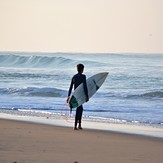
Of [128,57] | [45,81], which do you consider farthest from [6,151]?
[128,57]

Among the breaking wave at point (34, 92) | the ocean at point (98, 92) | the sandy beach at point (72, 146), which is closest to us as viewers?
the sandy beach at point (72, 146)

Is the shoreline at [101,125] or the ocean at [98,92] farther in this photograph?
the ocean at [98,92]

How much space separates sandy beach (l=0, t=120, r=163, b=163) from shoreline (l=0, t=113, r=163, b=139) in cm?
49

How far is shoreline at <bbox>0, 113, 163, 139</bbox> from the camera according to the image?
11.0 metres

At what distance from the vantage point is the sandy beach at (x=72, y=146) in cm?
745

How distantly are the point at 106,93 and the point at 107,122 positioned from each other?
10761 mm

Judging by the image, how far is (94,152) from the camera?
318 inches

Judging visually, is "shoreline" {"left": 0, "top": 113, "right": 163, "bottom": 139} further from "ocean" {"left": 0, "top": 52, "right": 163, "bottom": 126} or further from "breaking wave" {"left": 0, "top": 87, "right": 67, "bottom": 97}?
"breaking wave" {"left": 0, "top": 87, "right": 67, "bottom": 97}

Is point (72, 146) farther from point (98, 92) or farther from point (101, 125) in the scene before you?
point (98, 92)

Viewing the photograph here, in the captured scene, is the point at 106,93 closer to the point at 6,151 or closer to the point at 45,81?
the point at 45,81

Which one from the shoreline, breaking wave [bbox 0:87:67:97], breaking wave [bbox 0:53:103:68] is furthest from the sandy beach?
breaking wave [bbox 0:53:103:68]

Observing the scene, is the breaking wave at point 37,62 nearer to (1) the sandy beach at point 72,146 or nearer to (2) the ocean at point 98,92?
(2) the ocean at point 98,92

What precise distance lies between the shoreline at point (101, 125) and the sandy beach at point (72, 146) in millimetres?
492

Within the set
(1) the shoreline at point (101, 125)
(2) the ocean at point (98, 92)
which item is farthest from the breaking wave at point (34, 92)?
(1) the shoreline at point (101, 125)
